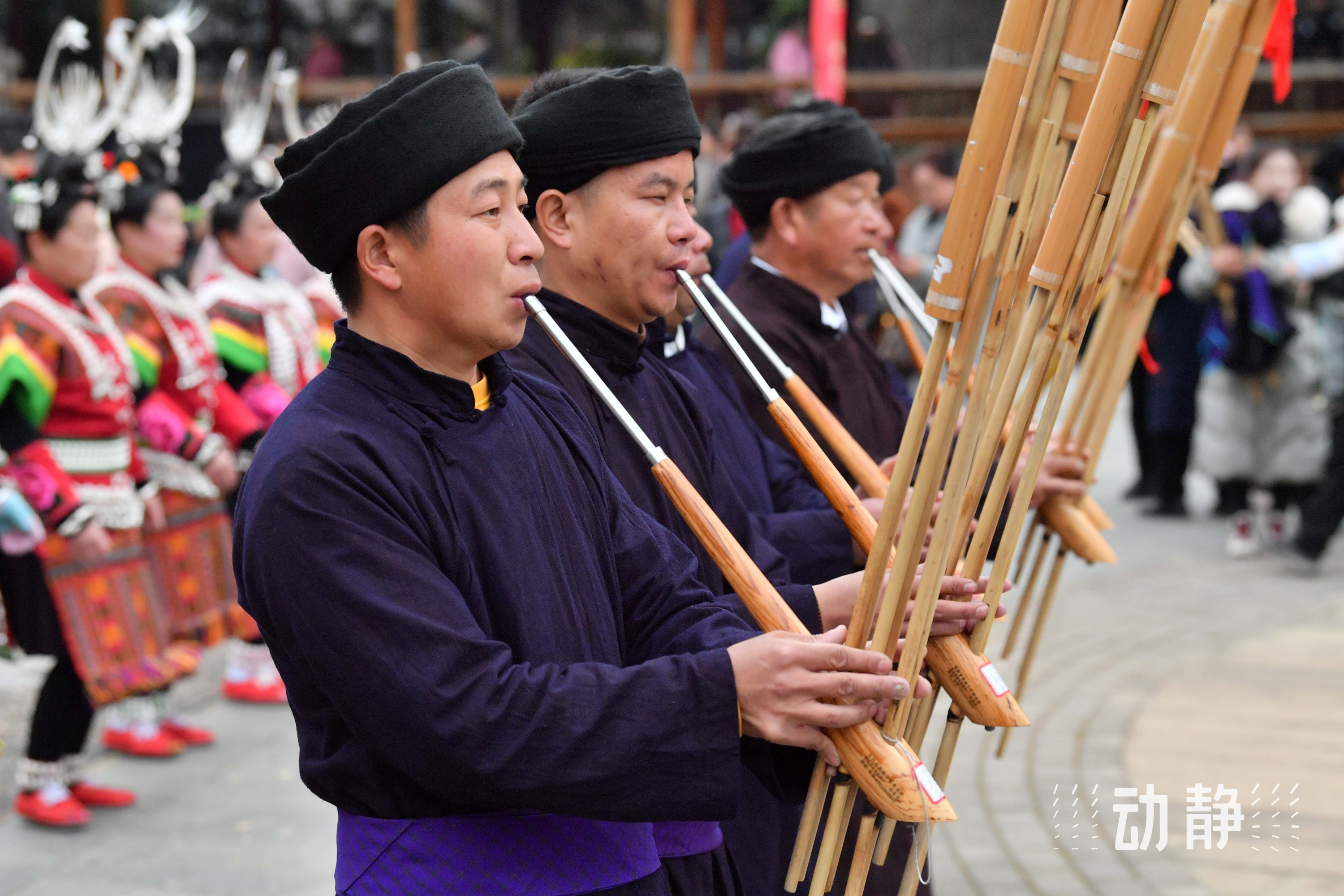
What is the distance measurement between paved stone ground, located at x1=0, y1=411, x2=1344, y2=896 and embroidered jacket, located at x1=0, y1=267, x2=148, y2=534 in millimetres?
743

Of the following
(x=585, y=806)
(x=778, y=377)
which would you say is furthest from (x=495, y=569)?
(x=778, y=377)

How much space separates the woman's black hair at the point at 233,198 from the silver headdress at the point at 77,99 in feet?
1.33

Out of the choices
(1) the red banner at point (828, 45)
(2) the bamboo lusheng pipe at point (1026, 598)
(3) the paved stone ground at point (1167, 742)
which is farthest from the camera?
(1) the red banner at point (828, 45)

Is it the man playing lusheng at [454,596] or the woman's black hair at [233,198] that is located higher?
the man playing lusheng at [454,596]

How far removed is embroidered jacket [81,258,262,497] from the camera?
3906 millimetres

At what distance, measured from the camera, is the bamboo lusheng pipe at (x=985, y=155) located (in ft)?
4.20

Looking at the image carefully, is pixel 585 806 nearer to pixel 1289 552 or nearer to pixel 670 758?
pixel 670 758

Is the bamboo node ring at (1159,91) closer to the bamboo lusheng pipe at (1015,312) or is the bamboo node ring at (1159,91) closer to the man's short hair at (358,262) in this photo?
the bamboo lusheng pipe at (1015,312)

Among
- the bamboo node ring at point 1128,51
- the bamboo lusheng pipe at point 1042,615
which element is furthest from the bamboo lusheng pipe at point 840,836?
the bamboo lusheng pipe at point 1042,615

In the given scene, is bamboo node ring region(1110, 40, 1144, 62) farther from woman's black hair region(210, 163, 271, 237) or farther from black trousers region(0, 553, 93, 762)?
woman's black hair region(210, 163, 271, 237)

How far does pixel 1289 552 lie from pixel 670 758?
5.33 metres

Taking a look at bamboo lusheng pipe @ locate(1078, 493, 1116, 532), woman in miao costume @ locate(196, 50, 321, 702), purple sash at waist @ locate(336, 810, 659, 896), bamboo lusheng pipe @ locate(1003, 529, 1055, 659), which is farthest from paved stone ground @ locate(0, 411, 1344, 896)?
purple sash at waist @ locate(336, 810, 659, 896)

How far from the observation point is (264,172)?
16.1 ft

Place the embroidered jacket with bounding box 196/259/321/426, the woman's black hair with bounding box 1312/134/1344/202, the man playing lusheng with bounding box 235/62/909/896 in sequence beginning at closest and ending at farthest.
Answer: the man playing lusheng with bounding box 235/62/909/896
the embroidered jacket with bounding box 196/259/321/426
the woman's black hair with bounding box 1312/134/1344/202
